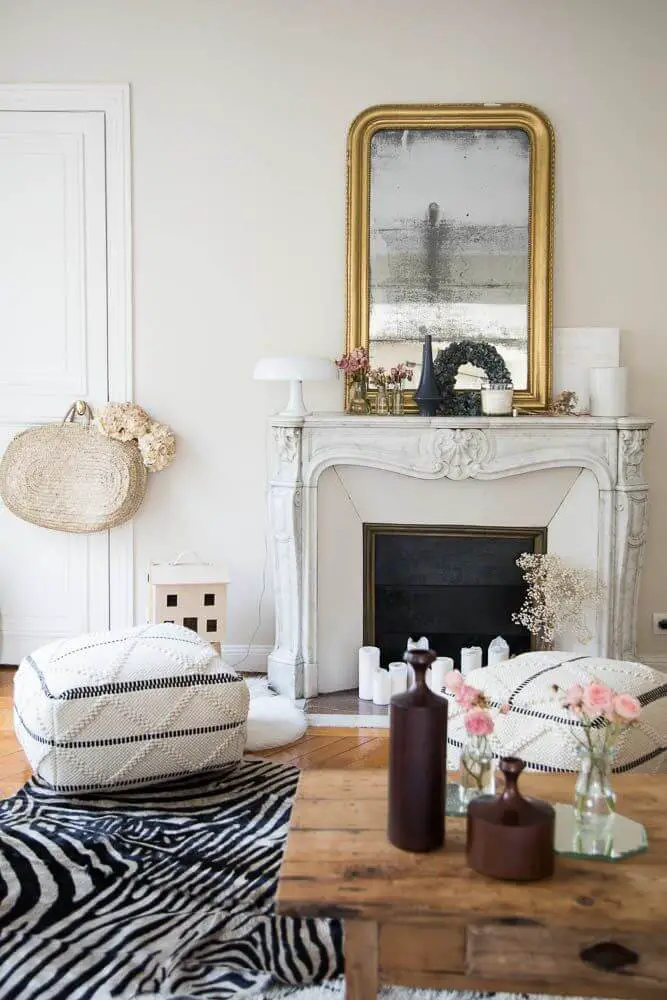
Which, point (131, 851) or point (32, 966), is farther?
point (131, 851)

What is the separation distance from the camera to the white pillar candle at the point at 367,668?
14.0 ft

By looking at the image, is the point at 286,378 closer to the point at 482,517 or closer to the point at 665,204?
the point at 482,517

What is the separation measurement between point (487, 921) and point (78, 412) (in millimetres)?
3256

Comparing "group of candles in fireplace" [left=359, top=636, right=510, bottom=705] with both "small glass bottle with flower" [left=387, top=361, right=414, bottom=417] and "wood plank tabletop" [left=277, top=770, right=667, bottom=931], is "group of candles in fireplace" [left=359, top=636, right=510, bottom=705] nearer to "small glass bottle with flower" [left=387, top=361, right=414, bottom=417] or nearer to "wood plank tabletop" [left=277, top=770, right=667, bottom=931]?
"small glass bottle with flower" [left=387, top=361, right=414, bottom=417]

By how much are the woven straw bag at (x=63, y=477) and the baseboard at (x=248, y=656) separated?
2.33 feet

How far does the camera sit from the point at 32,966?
2.29 metres

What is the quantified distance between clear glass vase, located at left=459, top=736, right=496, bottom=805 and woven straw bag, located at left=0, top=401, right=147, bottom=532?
8.64 feet

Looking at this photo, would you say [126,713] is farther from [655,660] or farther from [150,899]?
[655,660]

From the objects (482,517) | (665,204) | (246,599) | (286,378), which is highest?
(665,204)

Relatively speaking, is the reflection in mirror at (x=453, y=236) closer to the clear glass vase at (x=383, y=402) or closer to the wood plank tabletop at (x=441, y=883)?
the clear glass vase at (x=383, y=402)

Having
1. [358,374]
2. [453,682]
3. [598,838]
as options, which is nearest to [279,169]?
[358,374]

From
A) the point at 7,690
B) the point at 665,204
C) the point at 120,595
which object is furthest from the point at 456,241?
the point at 7,690

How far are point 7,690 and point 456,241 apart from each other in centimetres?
252

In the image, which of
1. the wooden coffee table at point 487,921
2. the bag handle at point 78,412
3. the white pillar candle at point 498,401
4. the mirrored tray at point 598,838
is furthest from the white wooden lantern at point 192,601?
the wooden coffee table at point 487,921
